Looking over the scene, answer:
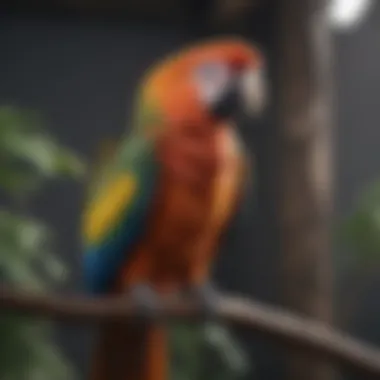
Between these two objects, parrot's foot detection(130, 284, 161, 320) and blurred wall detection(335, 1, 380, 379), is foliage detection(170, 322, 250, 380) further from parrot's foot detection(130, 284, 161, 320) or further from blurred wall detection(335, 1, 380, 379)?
parrot's foot detection(130, 284, 161, 320)

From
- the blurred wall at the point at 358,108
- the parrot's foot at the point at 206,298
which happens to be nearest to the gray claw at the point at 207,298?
the parrot's foot at the point at 206,298

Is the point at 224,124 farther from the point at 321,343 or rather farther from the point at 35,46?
the point at 35,46

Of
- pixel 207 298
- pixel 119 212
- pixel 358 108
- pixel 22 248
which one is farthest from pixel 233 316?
pixel 358 108

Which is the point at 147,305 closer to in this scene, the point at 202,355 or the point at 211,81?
the point at 211,81

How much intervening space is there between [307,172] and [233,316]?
571 millimetres

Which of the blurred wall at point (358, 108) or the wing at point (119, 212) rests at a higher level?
the blurred wall at point (358, 108)

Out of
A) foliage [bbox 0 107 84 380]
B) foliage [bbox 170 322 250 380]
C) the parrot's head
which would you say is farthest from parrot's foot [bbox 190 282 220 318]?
foliage [bbox 170 322 250 380]

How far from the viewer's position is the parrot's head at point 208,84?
947 mm

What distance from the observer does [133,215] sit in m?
0.94

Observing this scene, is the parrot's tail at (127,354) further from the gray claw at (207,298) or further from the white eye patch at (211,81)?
the white eye patch at (211,81)

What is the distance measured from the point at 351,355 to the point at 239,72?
0.98ft

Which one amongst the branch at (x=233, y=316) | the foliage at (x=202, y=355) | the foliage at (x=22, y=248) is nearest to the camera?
the branch at (x=233, y=316)

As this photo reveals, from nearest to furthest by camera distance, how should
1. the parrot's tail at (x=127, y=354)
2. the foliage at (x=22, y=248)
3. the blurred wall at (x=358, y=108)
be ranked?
the parrot's tail at (x=127, y=354) → the foliage at (x=22, y=248) → the blurred wall at (x=358, y=108)

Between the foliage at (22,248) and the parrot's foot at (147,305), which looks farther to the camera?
the foliage at (22,248)
